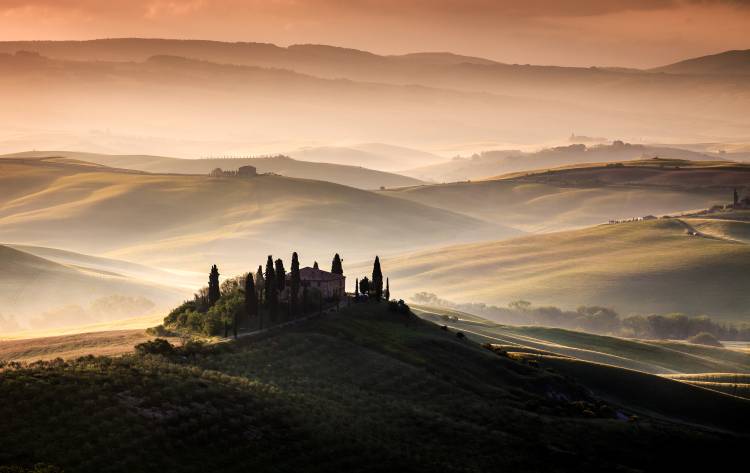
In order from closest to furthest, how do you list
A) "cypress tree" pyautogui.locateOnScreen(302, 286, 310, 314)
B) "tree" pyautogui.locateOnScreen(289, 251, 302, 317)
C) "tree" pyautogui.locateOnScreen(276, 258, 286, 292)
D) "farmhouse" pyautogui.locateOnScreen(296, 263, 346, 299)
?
1. "tree" pyautogui.locateOnScreen(289, 251, 302, 317)
2. "cypress tree" pyautogui.locateOnScreen(302, 286, 310, 314)
3. "tree" pyautogui.locateOnScreen(276, 258, 286, 292)
4. "farmhouse" pyautogui.locateOnScreen(296, 263, 346, 299)

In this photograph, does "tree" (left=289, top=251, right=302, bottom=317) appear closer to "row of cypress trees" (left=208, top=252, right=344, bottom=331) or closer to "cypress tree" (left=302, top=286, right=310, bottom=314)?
"row of cypress trees" (left=208, top=252, right=344, bottom=331)

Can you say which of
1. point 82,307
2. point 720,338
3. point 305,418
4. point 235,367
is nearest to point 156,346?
point 235,367

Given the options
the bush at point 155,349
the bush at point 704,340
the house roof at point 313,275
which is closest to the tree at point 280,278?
the house roof at point 313,275

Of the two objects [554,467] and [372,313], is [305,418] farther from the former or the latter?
[372,313]

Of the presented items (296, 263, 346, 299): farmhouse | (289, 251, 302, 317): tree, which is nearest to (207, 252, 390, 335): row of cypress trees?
(289, 251, 302, 317): tree

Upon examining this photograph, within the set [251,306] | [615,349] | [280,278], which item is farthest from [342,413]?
[615,349]

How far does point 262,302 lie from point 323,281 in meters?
11.1

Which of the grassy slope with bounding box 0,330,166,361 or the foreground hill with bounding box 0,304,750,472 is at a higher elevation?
the grassy slope with bounding box 0,330,166,361

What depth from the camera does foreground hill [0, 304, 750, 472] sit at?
5666cm

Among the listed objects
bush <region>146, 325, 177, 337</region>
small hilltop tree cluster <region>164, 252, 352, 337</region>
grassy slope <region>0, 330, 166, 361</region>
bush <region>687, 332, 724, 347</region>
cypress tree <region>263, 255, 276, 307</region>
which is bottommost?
bush <region>687, 332, 724, 347</region>

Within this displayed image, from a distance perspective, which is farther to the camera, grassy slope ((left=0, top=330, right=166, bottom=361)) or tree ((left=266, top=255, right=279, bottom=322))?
tree ((left=266, top=255, right=279, bottom=322))

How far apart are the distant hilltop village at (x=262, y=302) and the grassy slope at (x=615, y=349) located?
29753 millimetres

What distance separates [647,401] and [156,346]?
5404 cm

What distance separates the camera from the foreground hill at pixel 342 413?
2231 inches
